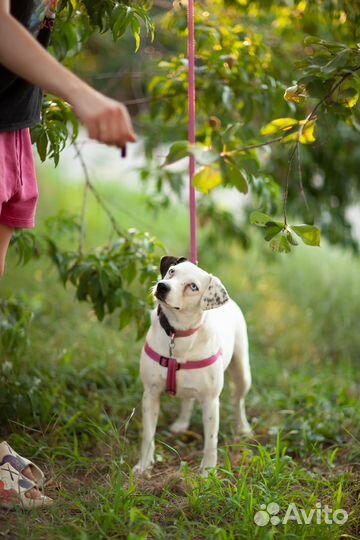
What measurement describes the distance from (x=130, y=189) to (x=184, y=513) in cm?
753

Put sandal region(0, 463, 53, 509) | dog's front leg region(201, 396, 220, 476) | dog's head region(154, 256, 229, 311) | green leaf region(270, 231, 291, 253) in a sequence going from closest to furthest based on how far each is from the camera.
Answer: green leaf region(270, 231, 291, 253) → sandal region(0, 463, 53, 509) → dog's head region(154, 256, 229, 311) → dog's front leg region(201, 396, 220, 476)

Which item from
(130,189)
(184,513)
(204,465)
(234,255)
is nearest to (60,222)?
(204,465)

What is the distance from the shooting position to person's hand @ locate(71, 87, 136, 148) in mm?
1911

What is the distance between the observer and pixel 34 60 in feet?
6.32

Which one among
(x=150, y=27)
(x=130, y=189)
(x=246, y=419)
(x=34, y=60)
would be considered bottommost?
(x=246, y=419)

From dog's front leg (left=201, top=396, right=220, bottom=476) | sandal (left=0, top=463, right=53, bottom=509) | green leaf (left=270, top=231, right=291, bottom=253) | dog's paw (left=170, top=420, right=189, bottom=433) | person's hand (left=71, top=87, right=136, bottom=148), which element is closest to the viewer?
person's hand (left=71, top=87, right=136, bottom=148)

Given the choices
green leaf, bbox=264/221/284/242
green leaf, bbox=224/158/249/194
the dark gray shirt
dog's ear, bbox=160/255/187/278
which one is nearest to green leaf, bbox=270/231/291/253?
green leaf, bbox=264/221/284/242

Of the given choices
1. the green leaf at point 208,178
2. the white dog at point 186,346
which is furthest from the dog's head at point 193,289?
the green leaf at point 208,178

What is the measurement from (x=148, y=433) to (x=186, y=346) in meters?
0.46

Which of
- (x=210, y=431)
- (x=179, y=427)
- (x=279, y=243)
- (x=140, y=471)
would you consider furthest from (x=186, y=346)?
(x=179, y=427)

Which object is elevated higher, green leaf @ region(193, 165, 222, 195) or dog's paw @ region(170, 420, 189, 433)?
green leaf @ region(193, 165, 222, 195)

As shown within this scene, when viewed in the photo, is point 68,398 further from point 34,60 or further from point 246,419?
point 34,60

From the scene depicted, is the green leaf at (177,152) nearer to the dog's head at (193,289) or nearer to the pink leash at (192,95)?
the pink leash at (192,95)

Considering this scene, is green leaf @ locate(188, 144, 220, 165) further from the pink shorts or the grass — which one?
the grass
